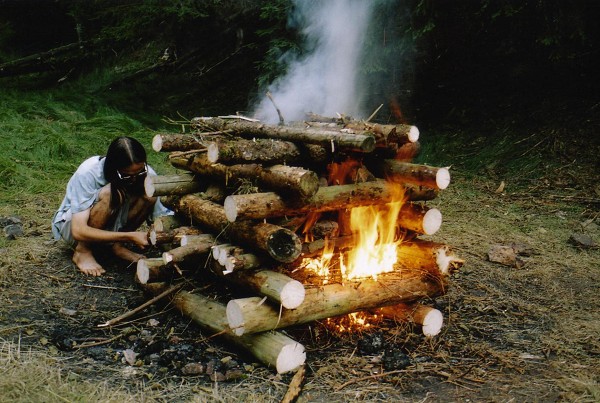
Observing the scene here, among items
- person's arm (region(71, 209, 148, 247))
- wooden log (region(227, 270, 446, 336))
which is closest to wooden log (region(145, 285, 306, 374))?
wooden log (region(227, 270, 446, 336))

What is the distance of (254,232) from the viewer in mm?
3709

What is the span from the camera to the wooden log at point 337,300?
358cm

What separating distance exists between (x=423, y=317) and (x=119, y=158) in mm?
2993

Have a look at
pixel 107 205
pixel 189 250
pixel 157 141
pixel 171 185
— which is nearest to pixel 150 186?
pixel 171 185

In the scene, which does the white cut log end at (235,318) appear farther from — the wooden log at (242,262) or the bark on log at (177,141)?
the bark on log at (177,141)

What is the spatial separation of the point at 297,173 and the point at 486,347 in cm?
204

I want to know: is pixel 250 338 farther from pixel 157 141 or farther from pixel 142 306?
pixel 157 141

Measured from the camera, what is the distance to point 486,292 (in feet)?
16.7

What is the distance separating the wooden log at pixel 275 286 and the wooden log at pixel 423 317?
108 centimetres

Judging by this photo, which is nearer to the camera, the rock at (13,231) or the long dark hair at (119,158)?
the long dark hair at (119,158)

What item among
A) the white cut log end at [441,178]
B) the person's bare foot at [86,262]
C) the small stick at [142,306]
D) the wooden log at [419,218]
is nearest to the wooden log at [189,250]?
the small stick at [142,306]

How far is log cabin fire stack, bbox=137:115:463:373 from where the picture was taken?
363cm

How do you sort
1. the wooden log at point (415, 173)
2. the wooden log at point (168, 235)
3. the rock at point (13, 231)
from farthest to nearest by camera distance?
the rock at point (13, 231), the wooden log at point (168, 235), the wooden log at point (415, 173)

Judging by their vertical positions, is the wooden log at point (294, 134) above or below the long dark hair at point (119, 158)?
above
